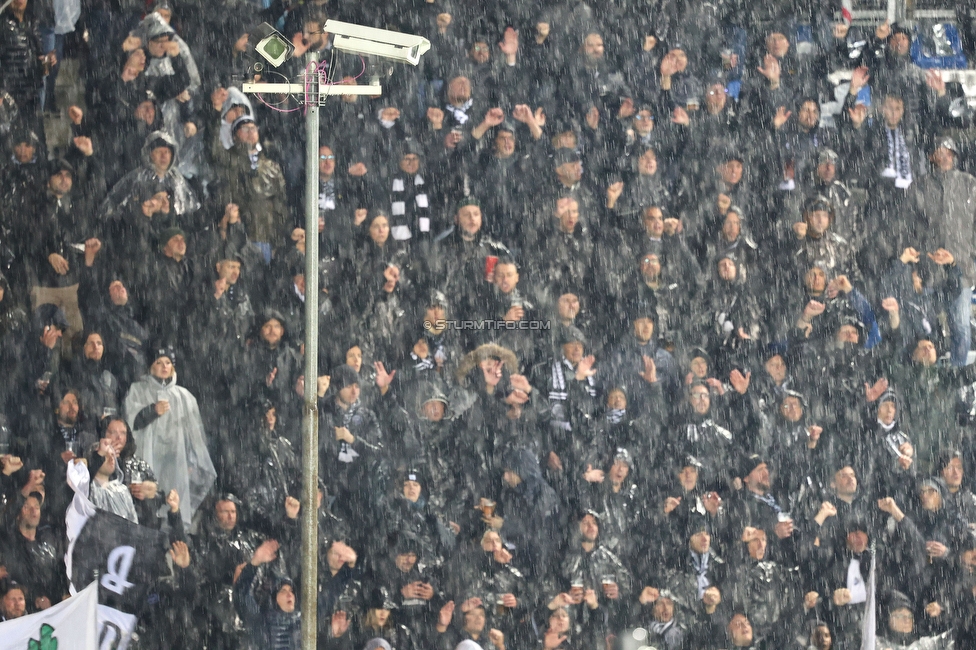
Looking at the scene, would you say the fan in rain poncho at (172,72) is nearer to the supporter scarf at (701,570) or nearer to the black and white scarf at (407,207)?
the black and white scarf at (407,207)

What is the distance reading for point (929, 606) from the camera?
24.4 feet

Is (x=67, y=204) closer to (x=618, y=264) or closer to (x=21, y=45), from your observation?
(x=21, y=45)

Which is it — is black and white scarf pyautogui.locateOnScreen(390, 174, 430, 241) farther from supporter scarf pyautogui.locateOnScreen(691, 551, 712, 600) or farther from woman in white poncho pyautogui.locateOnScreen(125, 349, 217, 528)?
supporter scarf pyautogui.locateOnScreen(691, 551, 712, 600)

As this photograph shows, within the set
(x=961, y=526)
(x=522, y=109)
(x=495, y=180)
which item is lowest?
(x=961, y=526)

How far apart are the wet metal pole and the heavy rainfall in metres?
1.30

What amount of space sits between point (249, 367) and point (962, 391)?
179 inches

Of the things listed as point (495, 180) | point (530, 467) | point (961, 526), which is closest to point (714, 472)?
point (530, 467)

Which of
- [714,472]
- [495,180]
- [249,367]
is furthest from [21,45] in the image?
[714,472]

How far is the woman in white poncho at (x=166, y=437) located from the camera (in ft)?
23.7

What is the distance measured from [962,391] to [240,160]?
4.84 m

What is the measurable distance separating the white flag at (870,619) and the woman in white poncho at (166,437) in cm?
420

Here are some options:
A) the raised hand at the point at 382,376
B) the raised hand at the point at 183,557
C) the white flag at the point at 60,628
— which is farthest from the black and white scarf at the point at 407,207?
the white flag at the point at 60,628

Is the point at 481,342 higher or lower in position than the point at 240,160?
lower

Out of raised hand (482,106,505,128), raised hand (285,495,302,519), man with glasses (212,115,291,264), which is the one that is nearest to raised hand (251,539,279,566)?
raised hand (285,495,302,519)
